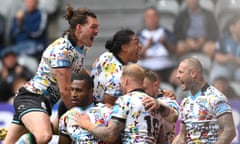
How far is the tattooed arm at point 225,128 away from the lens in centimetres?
832

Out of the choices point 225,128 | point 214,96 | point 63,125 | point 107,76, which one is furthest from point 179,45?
point 225,128

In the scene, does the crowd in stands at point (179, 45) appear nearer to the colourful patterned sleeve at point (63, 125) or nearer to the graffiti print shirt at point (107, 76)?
the graffiti print shirt at point (107, 76)

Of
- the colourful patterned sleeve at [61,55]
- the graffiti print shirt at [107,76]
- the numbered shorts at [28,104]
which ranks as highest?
the colourful patterned sleeve at [61,55]

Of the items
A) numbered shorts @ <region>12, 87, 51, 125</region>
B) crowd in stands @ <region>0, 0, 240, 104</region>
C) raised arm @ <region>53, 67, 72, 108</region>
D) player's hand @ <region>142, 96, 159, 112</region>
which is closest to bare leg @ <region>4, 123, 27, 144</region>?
numbered shorts @ <region>12, 87, 51, 125</region>

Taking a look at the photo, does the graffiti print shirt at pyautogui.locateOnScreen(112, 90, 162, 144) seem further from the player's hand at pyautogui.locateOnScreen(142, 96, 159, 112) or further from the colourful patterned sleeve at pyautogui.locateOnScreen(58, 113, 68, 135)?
the colourful patterned sleeve at pyautogui.locateOnScreen(58, 113, 68, 135)

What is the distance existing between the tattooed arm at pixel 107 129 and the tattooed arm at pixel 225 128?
0.86 metres

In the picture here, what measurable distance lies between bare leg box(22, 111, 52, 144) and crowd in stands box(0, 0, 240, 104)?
4656mm

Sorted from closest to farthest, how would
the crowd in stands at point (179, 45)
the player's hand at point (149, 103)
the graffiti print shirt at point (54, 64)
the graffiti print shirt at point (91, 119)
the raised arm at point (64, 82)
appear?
1. the player's hand at point (149, 103)
2. the graffiti print shirt at point (91, 119)
3. the raised arm at point (64, 82)
4. the graffiti print shirt at point (54, 64)
5. the crowd in stands at point (179, 45)

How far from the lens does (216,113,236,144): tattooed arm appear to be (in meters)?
8.32

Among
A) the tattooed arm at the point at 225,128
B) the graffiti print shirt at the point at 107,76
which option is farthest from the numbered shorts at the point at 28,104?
the tattooed arm at the point at 225,128

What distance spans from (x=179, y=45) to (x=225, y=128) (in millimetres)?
5856

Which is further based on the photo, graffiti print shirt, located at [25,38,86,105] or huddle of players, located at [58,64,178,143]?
graffiti print shirt, located at [25,38,86,105]

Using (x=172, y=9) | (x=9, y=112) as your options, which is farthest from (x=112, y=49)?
(x=172, y=9)

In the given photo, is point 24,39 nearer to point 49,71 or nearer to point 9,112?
point 9,112
